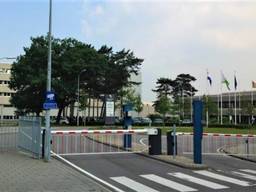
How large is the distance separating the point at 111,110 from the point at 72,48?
5375 centimetres

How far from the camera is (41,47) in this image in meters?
79.8

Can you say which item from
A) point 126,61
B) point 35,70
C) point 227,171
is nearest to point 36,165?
point 227,171

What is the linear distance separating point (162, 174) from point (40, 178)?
3853mm

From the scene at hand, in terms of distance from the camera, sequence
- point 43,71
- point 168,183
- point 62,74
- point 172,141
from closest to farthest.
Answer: point 168,183 → point 172,141 → point 43,71 → point 62,74

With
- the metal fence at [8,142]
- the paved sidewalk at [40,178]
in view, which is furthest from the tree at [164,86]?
the paved sidewalk at [40,178]

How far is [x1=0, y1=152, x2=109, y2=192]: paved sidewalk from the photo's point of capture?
39.9ft

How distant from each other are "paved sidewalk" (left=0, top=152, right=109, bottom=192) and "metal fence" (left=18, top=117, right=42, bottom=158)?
0.92m

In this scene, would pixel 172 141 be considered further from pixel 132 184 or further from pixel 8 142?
pixel 8 142

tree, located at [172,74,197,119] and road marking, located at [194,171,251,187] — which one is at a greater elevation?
tree, located at [172,74,197,119]

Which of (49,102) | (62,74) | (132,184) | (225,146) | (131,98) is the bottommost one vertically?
(132,184)

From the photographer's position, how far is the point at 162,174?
1549 centimetres

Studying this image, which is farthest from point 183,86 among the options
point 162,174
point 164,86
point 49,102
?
point 162,174

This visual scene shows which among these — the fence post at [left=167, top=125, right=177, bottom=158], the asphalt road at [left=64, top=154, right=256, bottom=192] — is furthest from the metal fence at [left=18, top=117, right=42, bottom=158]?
the fence post at [left=167, top=125, right=177, bottom=158]

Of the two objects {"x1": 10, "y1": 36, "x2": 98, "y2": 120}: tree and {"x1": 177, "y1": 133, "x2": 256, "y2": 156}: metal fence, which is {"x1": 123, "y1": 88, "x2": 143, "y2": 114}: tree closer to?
{"x1": 10, "y1": 36, "x2": 98, "y2": 120}: tree
